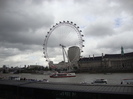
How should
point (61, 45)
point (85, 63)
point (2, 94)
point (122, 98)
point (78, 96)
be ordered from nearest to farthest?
1. point (122, 98)
2. point (78, 96)
3. point (2, 94)
4. point (61, 45)
5. point (85, 63)

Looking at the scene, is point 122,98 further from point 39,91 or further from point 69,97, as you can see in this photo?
point 39,91

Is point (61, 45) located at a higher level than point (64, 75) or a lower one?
higher

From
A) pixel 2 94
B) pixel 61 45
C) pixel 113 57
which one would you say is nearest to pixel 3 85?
pixel 2 94

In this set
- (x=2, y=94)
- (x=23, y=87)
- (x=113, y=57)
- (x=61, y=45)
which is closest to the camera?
(x=23, y=87)

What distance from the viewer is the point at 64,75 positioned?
4359 centimetres

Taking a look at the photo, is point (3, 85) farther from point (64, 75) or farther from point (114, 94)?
point (64, 75)

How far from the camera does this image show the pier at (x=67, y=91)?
274 inches

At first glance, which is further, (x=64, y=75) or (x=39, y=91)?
(x=64, y=75)

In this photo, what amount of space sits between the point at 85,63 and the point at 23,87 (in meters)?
80.7

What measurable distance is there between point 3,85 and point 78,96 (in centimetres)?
700

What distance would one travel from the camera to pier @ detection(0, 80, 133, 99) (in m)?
6.96

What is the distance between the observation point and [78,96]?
7.63 metres

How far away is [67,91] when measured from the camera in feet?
26.0

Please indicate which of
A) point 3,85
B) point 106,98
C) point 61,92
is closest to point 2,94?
point 3,85
